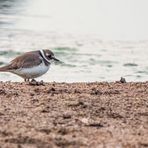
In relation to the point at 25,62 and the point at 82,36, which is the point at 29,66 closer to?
the point at 25,62

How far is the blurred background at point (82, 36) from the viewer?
1305 cm

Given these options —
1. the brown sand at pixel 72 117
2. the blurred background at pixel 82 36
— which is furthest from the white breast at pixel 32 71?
the blurred background at pixel 82 36

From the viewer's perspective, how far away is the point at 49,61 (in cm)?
950

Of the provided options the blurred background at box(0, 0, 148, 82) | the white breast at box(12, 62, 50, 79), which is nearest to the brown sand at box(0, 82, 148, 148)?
the white breast at box(12, 62, 50, 79)

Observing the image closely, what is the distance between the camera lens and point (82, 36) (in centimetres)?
1767

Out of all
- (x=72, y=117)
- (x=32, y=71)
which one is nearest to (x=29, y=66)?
(x=32, y=71)

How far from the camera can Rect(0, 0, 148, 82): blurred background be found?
1305 cm

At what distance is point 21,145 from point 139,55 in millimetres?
9702

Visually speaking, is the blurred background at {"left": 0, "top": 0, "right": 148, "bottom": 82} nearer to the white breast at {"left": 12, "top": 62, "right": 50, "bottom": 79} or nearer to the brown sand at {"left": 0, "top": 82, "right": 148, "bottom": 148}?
the white breast at {"left": 12, "top": 62, "right": 50, "bottom": 79}

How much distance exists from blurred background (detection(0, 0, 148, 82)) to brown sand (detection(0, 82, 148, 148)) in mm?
3965

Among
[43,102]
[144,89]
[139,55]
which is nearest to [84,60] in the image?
[139,55]

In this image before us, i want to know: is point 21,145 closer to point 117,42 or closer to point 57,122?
point 57,122

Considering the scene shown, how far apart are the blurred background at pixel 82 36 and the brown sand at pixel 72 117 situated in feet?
13.0

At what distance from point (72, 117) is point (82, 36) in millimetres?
11347
